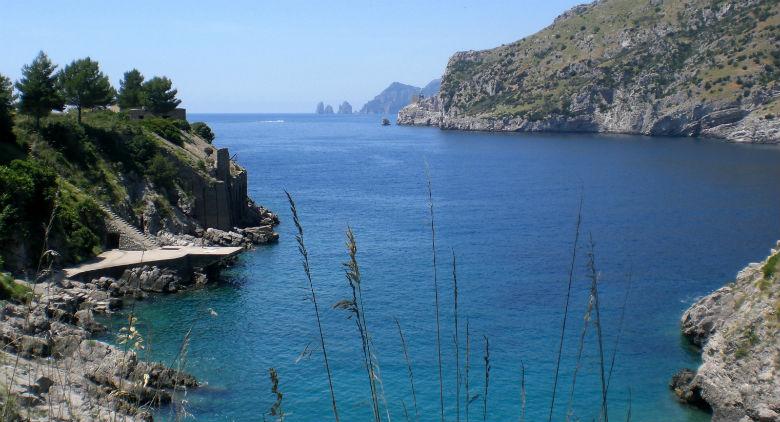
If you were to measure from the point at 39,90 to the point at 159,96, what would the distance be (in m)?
22.0

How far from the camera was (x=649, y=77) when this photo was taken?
6152 inches

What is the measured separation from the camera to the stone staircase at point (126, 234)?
139ft

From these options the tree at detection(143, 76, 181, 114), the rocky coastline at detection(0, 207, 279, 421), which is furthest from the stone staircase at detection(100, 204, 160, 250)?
the tree at detection(143, 76, 181, 114)

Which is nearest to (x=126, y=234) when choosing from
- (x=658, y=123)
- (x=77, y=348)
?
(x=77, y=348)

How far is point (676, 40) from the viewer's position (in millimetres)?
165375

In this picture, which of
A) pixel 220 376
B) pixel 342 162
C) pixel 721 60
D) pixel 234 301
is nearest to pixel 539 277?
pixel 234 301

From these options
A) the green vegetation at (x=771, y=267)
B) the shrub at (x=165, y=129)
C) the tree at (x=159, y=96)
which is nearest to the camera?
the green vegetation at (x=771, y=267)

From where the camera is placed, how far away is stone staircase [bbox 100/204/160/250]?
42500mm

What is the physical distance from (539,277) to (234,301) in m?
17.5

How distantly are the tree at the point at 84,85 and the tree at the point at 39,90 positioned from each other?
4235mm

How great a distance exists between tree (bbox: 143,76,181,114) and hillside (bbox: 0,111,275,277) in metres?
6.99

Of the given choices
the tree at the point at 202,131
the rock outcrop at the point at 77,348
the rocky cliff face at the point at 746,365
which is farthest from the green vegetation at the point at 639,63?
the rock outcrop at the point at 77,348

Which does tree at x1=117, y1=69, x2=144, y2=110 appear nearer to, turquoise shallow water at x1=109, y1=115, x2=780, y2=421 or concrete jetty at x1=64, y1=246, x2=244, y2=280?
turquoise shallow water at x1=109, y1=115, x2=780, y2=421

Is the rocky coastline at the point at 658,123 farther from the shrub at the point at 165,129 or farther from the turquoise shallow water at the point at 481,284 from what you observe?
the shrub at the point at 165,129
